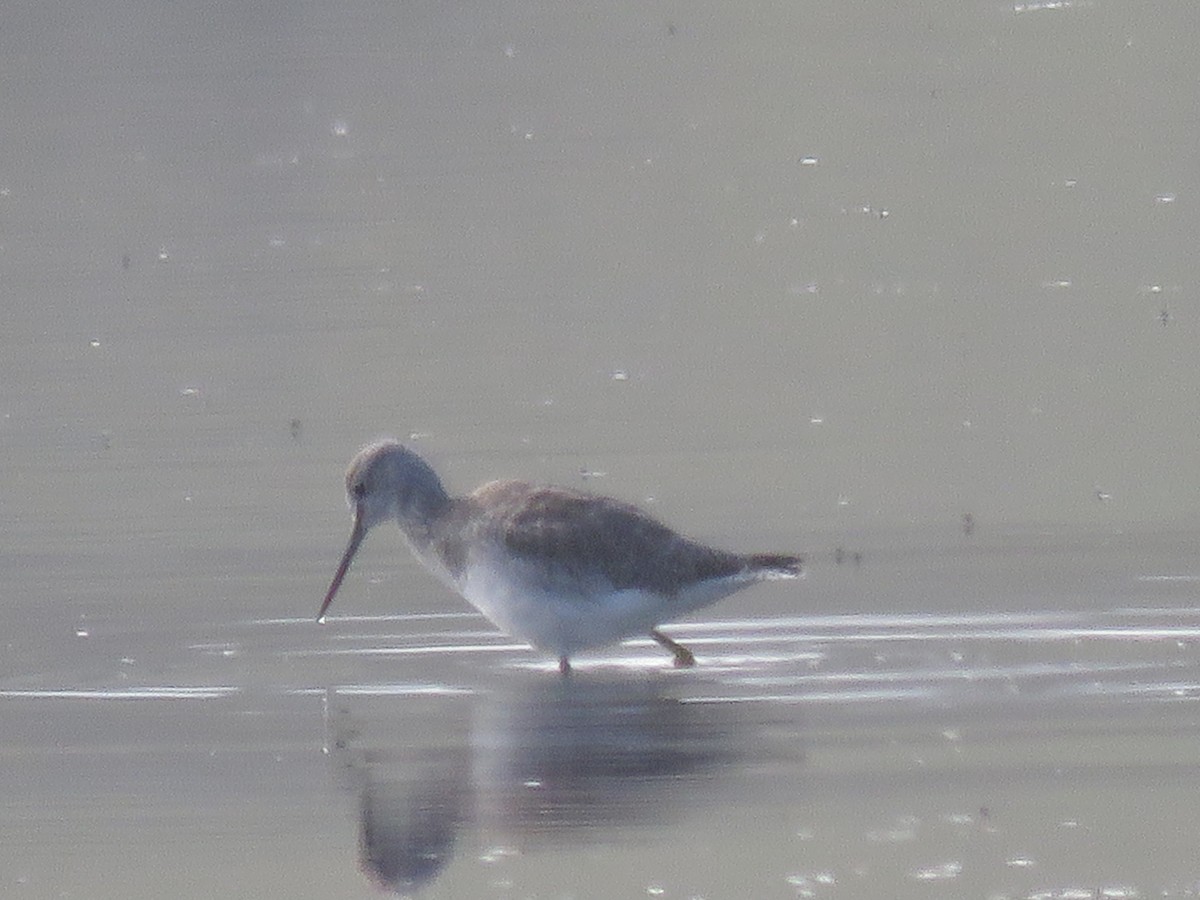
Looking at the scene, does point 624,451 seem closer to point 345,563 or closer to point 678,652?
point 345,563

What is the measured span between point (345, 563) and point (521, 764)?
184 centimetres

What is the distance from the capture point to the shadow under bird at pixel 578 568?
29.3 feet

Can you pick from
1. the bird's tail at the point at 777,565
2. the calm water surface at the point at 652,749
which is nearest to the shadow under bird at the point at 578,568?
the bird's tail at the point at 777,565

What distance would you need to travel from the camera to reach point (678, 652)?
355 inches

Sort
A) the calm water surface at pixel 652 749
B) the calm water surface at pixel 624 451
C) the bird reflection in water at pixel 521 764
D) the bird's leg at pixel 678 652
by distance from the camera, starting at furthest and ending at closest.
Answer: the bird's leg at pixel 678 652
the calm water surface at pixel 624 451
the bird reflection in water at pixel 521 764
the calm water surface at pixel 652 749

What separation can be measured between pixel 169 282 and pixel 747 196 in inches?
140

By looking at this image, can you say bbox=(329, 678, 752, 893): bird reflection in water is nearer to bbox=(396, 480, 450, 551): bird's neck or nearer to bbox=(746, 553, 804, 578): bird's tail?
bbox=(746, 553, 804, 578): bird's tail

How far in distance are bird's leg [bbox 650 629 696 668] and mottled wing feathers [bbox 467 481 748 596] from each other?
8.1 inches

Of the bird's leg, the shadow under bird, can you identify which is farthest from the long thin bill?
the bird's leg

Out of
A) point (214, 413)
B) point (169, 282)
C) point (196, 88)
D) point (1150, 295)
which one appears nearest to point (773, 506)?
point (214, 413)

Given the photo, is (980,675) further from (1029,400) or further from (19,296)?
(19,296)

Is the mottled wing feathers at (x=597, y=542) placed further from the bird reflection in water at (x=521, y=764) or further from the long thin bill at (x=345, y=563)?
the long thin bill at (x=345, y=563)

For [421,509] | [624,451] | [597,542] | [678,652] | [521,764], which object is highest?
→ [624,451]

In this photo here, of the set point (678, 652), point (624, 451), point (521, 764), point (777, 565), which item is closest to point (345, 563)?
point (678, 652)
